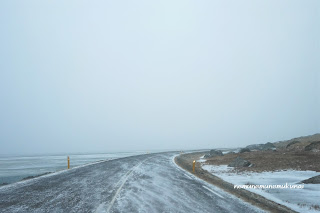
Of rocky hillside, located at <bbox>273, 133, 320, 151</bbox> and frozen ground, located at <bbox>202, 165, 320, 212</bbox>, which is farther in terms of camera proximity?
rocky hillside, located at <bbox>273, 133, 320, 151</bbox>

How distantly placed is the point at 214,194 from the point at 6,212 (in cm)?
891

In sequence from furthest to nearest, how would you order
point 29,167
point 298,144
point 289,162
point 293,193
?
point 298,144 < point 29,167 < point 289,162 < point 293,193

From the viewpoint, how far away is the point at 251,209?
8469 mm

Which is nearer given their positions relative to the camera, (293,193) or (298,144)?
(293,193)

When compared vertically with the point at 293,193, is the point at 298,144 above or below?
above

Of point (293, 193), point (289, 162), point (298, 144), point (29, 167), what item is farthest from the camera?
point (298, 144)

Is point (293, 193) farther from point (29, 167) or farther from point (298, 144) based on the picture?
point (29, 167)

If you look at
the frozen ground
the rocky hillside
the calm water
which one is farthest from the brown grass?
the calm water

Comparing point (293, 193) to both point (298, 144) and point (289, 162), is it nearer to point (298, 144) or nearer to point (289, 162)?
point (289, 162)

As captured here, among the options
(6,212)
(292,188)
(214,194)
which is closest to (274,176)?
(292,188)

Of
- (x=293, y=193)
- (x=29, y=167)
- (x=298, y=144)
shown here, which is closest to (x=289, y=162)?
(x=293, y=193)

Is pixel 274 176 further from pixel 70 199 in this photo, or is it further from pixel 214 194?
pixel 70 199

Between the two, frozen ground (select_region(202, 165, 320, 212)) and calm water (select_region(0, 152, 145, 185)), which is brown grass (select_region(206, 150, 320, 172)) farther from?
calm water (select_region(0, 152, 145, 185))

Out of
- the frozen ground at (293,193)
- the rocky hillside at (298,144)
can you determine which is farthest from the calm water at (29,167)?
the rocky hillside at (298,144)
